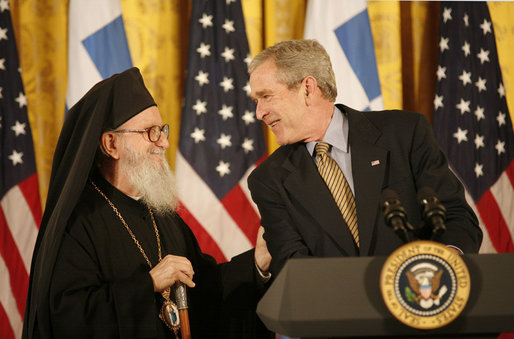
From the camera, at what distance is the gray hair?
308 centimetres

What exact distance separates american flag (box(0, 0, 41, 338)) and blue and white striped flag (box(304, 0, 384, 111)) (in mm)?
2372

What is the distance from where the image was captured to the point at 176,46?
5055 millimetres

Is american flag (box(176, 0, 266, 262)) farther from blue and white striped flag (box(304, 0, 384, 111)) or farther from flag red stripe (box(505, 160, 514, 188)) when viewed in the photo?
flag red stripe (box(505, 160, 514, 188))

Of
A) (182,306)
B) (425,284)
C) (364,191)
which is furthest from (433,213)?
(182,306)

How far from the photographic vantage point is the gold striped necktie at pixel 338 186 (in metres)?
2.74

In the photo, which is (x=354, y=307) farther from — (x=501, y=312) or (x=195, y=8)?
(x=195, y=8)

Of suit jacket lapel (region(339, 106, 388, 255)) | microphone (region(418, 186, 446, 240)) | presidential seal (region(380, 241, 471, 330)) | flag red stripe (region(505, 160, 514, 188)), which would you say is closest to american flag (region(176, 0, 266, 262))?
suit jacket lapel (region(339, 106, 388, 255))

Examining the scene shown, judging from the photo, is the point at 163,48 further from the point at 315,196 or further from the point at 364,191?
the point at 364,191

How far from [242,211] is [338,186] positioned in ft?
6.56

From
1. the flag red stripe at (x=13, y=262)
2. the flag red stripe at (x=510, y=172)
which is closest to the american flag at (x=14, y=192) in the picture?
the flag red stripe at (x=13, y=262)

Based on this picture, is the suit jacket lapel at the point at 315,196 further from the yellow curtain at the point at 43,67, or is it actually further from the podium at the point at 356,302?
the yellow curtain at the point at 43,67

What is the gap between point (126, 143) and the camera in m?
3.44

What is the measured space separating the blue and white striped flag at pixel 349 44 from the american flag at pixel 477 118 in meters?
0.65

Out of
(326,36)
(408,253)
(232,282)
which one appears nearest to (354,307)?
(408,253)
